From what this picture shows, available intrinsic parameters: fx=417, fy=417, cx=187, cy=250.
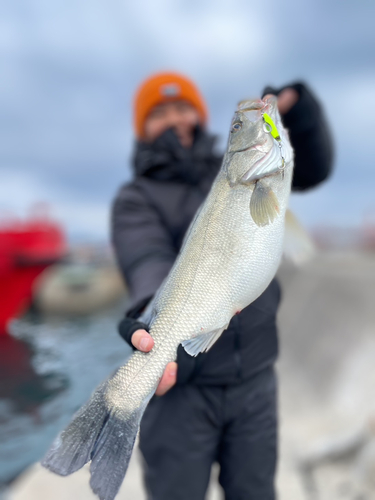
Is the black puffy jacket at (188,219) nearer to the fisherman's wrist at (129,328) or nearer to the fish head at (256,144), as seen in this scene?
the fisherman's wrist at (129,328)

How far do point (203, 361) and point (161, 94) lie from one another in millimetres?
1811

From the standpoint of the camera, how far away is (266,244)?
146cm

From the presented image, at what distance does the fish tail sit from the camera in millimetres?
1390

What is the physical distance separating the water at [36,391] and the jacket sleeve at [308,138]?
143cm

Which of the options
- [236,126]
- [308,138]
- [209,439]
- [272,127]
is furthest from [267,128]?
[209,439]

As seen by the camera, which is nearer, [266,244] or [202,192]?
[266,244]

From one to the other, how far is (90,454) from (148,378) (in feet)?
1.03

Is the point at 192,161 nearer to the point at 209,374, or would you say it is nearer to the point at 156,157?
the point at 156,157

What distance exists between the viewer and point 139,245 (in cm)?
221

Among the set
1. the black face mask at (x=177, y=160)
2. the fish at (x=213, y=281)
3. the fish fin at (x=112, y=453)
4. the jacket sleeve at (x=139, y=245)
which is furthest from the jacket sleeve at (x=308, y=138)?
the fish fin at (x=112, y=453)

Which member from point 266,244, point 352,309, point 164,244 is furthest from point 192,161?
point 352,309

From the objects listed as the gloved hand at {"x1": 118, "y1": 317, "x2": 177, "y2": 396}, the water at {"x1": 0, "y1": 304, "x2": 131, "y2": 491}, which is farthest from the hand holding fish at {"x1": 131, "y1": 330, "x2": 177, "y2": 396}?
the water at {"x1": 0, "y1": 304, "x2": 131, "y2": 491}

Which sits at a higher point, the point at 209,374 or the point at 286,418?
the point at 209,374

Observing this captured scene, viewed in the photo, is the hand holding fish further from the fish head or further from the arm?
the fish head
